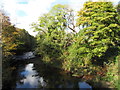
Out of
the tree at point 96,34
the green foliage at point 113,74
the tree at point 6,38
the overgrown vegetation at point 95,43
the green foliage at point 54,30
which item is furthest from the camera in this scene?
the green foliage at point 54,30

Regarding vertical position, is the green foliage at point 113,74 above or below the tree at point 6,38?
below

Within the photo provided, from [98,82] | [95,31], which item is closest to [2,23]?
[95,31]

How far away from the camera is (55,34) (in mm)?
14711

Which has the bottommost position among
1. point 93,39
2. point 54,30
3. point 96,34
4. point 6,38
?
point 93,39

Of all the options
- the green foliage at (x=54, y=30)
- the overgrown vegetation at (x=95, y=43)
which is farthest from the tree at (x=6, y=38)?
the green foliage at (x=54, y=30)

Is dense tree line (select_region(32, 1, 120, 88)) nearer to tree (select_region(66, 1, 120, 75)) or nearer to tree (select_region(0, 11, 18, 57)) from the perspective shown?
tree (select_region(66, 1, 120, 75))

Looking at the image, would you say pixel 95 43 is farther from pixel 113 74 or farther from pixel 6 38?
pixel 6 38

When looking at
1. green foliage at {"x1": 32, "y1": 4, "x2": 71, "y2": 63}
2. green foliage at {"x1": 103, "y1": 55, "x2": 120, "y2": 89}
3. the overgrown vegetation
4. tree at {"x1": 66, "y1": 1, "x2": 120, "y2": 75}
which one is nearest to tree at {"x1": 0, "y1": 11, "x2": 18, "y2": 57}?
the overgrown vegetation

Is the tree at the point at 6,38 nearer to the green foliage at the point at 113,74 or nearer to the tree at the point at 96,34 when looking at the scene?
the tree at the point at 96,34

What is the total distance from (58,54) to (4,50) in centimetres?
726

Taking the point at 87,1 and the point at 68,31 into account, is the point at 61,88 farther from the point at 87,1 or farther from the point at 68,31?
the point at 87,1

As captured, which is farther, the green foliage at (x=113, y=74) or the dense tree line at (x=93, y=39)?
the dense tree line at (x=93, y=39)

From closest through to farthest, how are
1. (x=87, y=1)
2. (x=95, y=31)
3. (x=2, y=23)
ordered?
1. (x=2, y=23)
2. (x=95, y=31)
3. (x=87, y=1)

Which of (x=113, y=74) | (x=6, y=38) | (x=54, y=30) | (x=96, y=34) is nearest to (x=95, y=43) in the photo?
(x=96, y=34)
